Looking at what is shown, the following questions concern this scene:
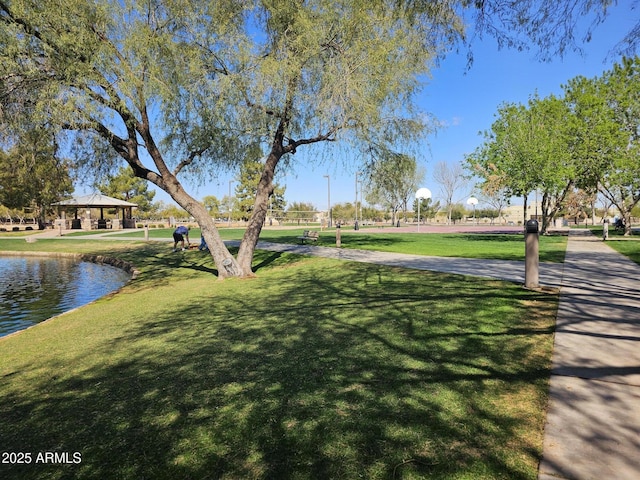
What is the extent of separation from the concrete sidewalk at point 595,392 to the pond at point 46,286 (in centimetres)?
915

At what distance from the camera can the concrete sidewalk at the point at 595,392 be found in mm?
2277

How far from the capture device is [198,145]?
1182 cm

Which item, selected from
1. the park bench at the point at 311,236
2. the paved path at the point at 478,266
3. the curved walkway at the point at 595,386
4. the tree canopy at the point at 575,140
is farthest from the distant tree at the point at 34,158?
the tree canopy at the point at 575,140

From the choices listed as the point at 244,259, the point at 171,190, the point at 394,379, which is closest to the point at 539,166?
the point at 244,259

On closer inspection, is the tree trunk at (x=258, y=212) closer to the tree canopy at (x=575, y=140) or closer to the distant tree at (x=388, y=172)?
the distant tree at (x=388, y=172)

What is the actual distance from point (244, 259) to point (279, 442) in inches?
355

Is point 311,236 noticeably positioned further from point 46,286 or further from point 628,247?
point 628,247

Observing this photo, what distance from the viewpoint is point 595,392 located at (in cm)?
313

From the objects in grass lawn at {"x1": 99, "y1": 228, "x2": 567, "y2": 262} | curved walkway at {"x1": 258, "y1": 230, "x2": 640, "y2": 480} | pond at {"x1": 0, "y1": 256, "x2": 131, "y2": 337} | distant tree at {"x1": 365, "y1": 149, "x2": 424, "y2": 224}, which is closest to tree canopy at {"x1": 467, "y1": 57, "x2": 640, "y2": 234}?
grass lawn at {"x1": 99, "y1": 228, "x2": 567, "y2": 262}

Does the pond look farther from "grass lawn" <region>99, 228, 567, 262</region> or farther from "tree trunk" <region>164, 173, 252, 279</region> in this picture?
"grass lawn" <region>99, 228, 567, 262</region>

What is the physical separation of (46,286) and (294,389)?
41.6 ft

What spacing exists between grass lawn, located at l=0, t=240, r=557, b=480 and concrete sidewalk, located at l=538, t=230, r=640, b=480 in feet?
0.48

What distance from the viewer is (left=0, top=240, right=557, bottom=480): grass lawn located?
2.48 m

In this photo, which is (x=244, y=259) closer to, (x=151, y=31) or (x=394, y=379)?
(x=151, y=31)
